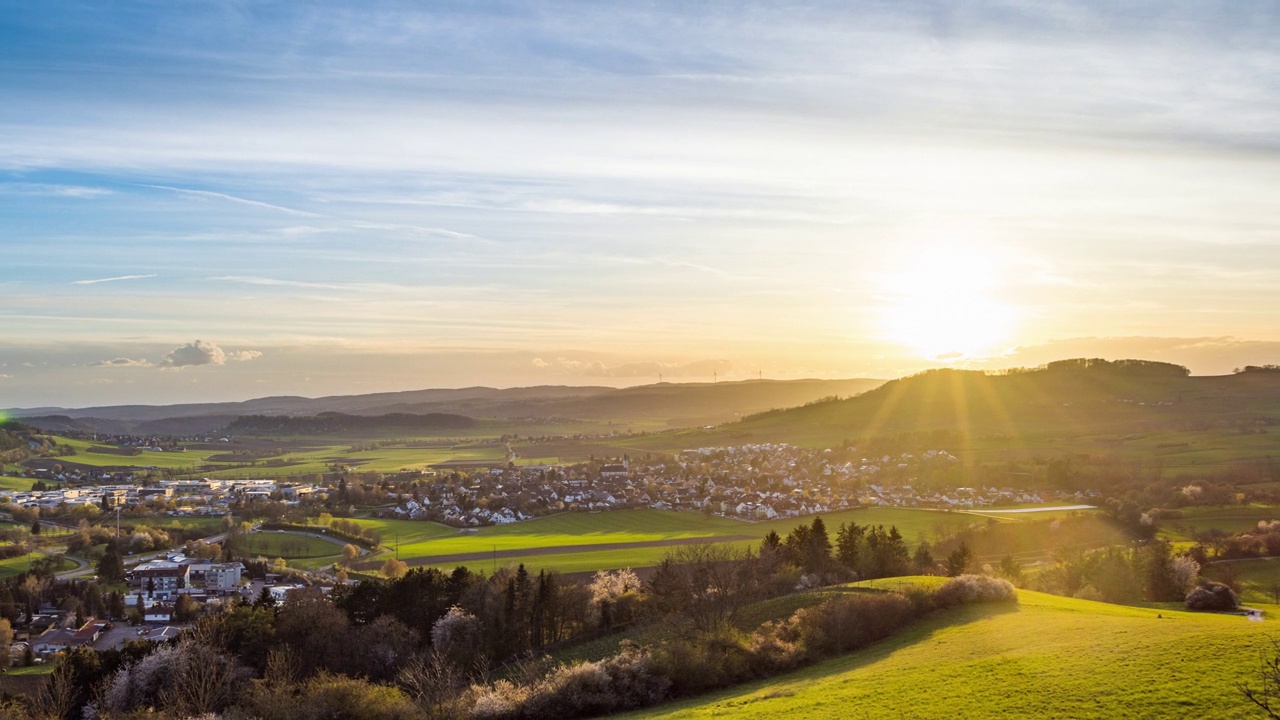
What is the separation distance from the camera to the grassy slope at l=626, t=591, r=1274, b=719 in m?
20.0

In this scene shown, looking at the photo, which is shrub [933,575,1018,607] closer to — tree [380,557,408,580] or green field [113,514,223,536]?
tree [380,557,408,580]

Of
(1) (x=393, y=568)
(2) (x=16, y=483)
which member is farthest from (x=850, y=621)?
(2) (x=16, y=483)

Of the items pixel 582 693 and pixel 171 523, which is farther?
pixel 171 523

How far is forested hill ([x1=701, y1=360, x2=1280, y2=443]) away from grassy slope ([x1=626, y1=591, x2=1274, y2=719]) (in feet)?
397

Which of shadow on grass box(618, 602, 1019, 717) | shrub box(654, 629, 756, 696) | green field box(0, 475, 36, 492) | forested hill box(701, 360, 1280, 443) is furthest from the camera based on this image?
forested hill box(701, 360, 1280, 443)

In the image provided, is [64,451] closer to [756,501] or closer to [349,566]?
[349,566]

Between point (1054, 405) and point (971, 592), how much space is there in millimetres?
142886

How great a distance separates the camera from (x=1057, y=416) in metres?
158

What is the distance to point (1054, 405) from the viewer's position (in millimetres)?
166000

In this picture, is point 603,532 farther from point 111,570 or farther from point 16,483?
point 16,483

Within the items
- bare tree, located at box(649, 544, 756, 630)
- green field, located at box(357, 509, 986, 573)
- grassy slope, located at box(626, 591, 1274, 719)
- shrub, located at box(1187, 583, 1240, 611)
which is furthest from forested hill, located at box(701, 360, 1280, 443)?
grassy slope, located at box(626, 591, 1274, 719)

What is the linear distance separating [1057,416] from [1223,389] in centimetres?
3213

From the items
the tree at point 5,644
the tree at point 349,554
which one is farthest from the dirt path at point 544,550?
the tree at point 5,644

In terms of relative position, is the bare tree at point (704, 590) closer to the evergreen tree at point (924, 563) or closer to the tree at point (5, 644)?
the evergreen tree at point (924, 563)
